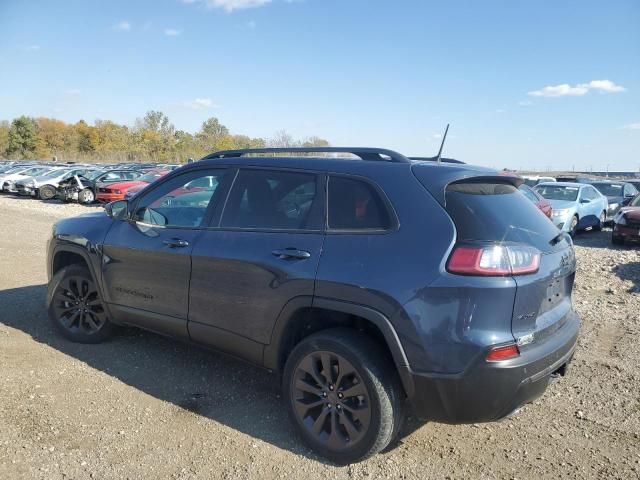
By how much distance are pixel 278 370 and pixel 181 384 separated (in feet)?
3.50

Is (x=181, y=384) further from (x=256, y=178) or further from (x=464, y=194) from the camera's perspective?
(x=464, y=194)

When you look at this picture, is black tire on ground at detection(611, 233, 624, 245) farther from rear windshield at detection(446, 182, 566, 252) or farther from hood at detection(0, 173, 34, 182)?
A: hood at detection(0, 173, 34, 182)

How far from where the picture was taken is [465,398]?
2.67m

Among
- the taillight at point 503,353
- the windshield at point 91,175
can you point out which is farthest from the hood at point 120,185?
the taillight at point 503,353

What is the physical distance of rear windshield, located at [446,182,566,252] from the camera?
2748mm

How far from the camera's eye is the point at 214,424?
11.3ft

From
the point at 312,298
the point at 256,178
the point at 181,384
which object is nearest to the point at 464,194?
the point at 312,298

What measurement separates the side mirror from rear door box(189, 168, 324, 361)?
1076mm

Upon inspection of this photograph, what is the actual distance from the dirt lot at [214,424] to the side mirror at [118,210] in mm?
1221

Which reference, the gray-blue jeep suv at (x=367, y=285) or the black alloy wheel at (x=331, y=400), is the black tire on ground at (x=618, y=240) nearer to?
the gray-blue jeep suv at (x=367, y=285)

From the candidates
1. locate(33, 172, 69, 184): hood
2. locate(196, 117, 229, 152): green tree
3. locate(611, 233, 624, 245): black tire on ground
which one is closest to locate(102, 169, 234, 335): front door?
locate(611, 233, 624, 245): black tire on ground

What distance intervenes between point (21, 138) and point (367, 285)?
94.4m

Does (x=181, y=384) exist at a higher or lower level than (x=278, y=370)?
lower

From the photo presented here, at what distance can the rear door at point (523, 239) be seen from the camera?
8.91ft
